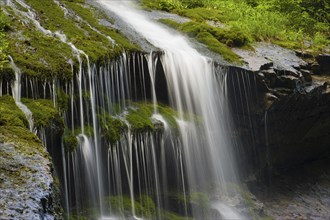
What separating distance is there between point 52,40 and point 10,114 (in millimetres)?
3757

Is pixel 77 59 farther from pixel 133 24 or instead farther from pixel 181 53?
pixel 133 24

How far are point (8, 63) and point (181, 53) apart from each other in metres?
5.13

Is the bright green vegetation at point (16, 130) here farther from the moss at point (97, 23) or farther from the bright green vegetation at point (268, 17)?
the bright green vegetation at point (268, 17)

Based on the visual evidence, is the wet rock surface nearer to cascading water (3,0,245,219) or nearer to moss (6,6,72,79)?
cascading water (3,0,245,219)

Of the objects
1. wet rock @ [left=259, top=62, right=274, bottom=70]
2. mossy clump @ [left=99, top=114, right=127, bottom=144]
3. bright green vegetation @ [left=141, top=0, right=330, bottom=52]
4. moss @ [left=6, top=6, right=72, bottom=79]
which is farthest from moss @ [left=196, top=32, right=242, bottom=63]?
moss @ [left=6, top=6, right=72, bottom=79]

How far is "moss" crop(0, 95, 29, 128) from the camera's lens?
19.3 feet

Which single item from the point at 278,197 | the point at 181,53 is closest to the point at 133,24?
the point at 181,53

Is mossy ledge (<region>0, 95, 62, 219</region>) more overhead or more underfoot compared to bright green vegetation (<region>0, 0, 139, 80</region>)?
more underfoot

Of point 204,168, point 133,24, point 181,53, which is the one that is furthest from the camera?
point 133,24

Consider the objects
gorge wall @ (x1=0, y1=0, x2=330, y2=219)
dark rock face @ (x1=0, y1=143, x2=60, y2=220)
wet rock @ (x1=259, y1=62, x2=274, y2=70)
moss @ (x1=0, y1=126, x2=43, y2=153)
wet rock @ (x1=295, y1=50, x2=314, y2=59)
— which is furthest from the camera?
wet rock @ (x1=295, y1=50, x2=314, y2=59)

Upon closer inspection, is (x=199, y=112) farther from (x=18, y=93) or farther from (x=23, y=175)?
(x=23, y=175)

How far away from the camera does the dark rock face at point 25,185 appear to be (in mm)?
3990

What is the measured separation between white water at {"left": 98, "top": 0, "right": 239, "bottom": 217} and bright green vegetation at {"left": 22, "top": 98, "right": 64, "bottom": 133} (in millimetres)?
3529

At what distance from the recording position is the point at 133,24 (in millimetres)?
13664
